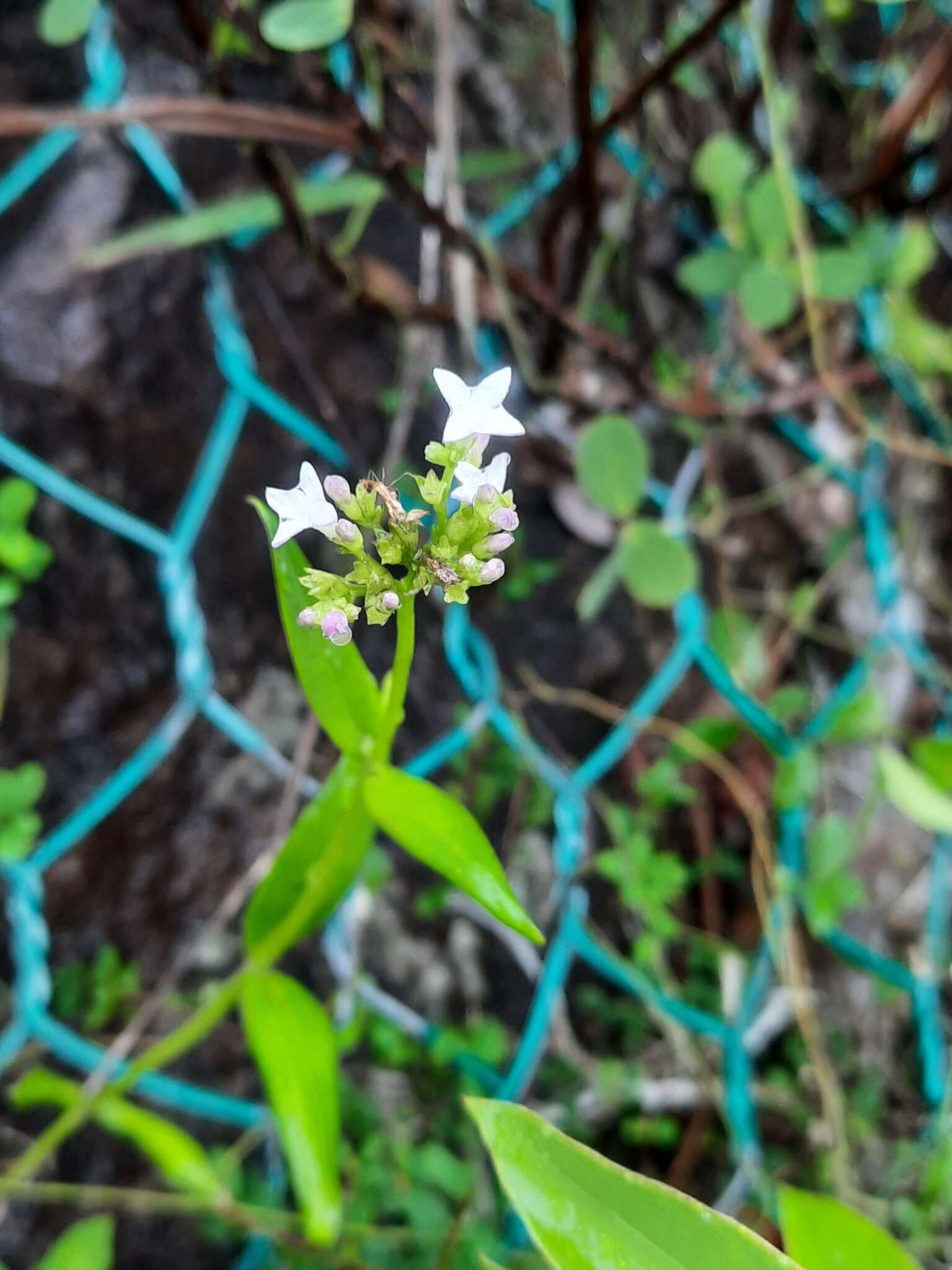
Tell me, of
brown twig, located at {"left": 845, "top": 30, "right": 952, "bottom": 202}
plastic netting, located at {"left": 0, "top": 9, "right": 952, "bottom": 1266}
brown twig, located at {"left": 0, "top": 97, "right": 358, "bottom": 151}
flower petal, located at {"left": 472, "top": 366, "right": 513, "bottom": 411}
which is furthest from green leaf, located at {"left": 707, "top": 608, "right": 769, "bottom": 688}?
flower petal, located at {"left": 472, "top": 366, "right": 513, "bottom": 411}

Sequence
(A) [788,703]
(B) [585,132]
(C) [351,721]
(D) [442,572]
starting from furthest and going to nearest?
1. (A) [788,703]
2. (B) [585,132]
3. (C) [351,721]
4. (D) [442,572]

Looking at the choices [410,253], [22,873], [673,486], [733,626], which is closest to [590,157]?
[410,253]

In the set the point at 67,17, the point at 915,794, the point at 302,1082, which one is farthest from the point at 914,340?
the point at 302,1082

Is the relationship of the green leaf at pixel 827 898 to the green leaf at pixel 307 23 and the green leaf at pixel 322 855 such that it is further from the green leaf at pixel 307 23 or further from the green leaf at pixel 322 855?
the green leaf at pixel 307 23

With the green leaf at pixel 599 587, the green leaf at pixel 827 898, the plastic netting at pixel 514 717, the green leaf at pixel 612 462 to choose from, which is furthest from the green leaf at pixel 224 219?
the green leaf at pixel 827 898

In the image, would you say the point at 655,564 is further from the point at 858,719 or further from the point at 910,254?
the point at 910,254
